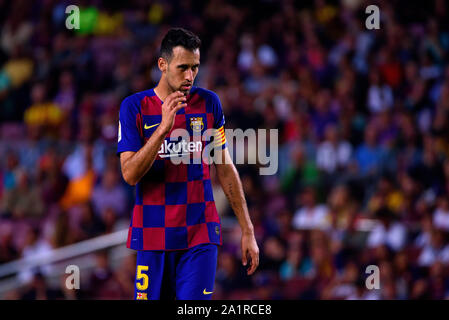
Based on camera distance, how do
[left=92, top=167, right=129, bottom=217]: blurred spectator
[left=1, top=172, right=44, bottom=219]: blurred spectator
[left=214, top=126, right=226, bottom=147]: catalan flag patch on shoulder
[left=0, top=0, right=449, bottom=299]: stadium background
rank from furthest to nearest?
[left=1, top=172, right=44, bottom=219]: blurred spectator
[left=92, top=167, right=129, bottom=217]: blurred spectator
[left=0, top=0, right=449, bottom=299]: stadium background
[left=214, top=126, right=226, bottom=147]: catalan flag patch on shoulder

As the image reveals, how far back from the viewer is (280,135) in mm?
10602

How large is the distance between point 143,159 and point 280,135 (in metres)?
6.52

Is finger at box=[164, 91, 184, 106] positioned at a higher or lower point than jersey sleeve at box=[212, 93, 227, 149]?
higher

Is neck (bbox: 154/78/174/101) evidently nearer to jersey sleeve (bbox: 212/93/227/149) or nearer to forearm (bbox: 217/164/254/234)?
jersey sleeve (bbox: 212/93/227/149)

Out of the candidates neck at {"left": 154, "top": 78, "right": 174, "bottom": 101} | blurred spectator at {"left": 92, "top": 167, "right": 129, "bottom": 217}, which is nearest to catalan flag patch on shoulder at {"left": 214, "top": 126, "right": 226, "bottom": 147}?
neck at {"left": 154, "top": 78, "right": 174, "bottom": 101}

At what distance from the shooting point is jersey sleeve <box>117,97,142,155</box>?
4441 millimetres

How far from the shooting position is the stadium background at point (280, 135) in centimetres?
879

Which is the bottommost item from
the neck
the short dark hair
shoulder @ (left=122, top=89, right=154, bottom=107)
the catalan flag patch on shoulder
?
the catalan flag patch on shoulder

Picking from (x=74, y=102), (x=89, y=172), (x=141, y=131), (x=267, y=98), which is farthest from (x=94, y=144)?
(x=141, y=131)

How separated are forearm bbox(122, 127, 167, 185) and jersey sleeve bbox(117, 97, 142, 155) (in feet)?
0.35

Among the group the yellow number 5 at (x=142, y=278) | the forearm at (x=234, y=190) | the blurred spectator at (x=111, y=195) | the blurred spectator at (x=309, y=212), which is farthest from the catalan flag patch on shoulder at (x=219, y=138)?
the blurred spectator at (x=111, y=195)

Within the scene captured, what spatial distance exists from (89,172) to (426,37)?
18.9 ft

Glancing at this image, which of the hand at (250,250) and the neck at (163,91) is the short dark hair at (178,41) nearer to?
the neck at (163,91)
